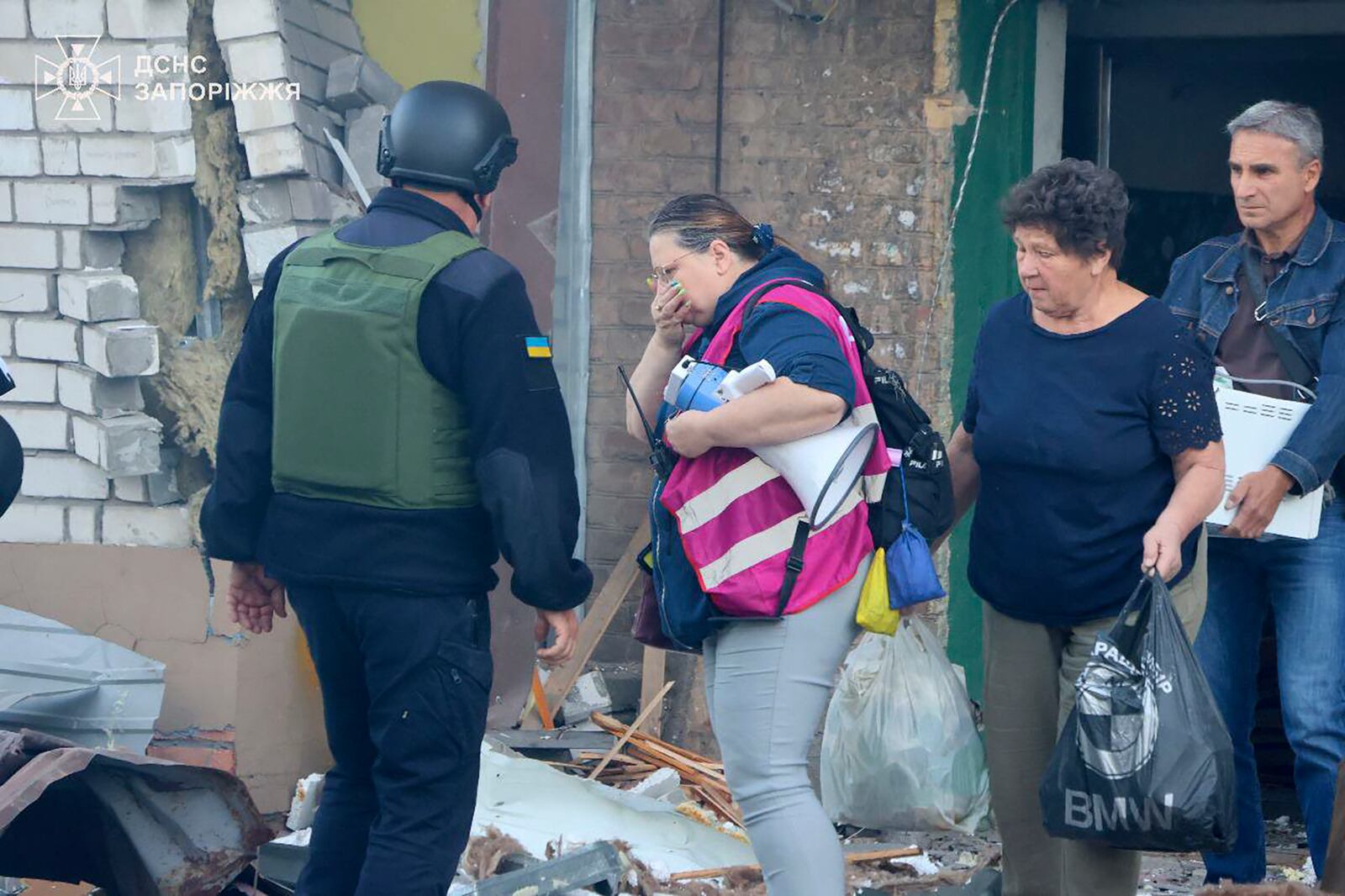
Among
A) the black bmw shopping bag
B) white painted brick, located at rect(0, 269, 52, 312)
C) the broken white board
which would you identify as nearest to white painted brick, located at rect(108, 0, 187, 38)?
white painted brick, located at rect(0, 269, 52, 312)

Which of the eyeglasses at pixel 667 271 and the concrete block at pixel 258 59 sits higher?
the concrete block at pixel 258 59

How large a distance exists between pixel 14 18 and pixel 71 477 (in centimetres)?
146

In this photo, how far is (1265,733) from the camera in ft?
18.5

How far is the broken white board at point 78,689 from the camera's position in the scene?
4.37m

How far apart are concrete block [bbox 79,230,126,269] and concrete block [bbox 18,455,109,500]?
62 centimetres

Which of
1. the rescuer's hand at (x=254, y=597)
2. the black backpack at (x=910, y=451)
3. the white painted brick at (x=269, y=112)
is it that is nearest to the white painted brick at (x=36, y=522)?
the white painted brick at (x=269, y=112)

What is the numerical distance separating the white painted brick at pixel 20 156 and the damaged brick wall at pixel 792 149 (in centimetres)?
177

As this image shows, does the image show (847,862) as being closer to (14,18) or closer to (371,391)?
(371,391)

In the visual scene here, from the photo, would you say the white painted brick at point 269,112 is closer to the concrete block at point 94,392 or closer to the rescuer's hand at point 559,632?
the concrete block at point 94,392

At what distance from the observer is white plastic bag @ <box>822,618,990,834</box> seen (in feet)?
13.6

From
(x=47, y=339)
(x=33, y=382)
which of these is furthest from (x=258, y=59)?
(x=33, y=382)

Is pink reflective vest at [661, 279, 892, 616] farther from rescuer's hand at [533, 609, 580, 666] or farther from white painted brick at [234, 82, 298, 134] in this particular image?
white painted brick at [234, 82, 298, 134]

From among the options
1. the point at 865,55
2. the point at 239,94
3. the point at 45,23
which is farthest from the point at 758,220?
the point at 45,23

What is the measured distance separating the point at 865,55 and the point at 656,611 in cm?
229
